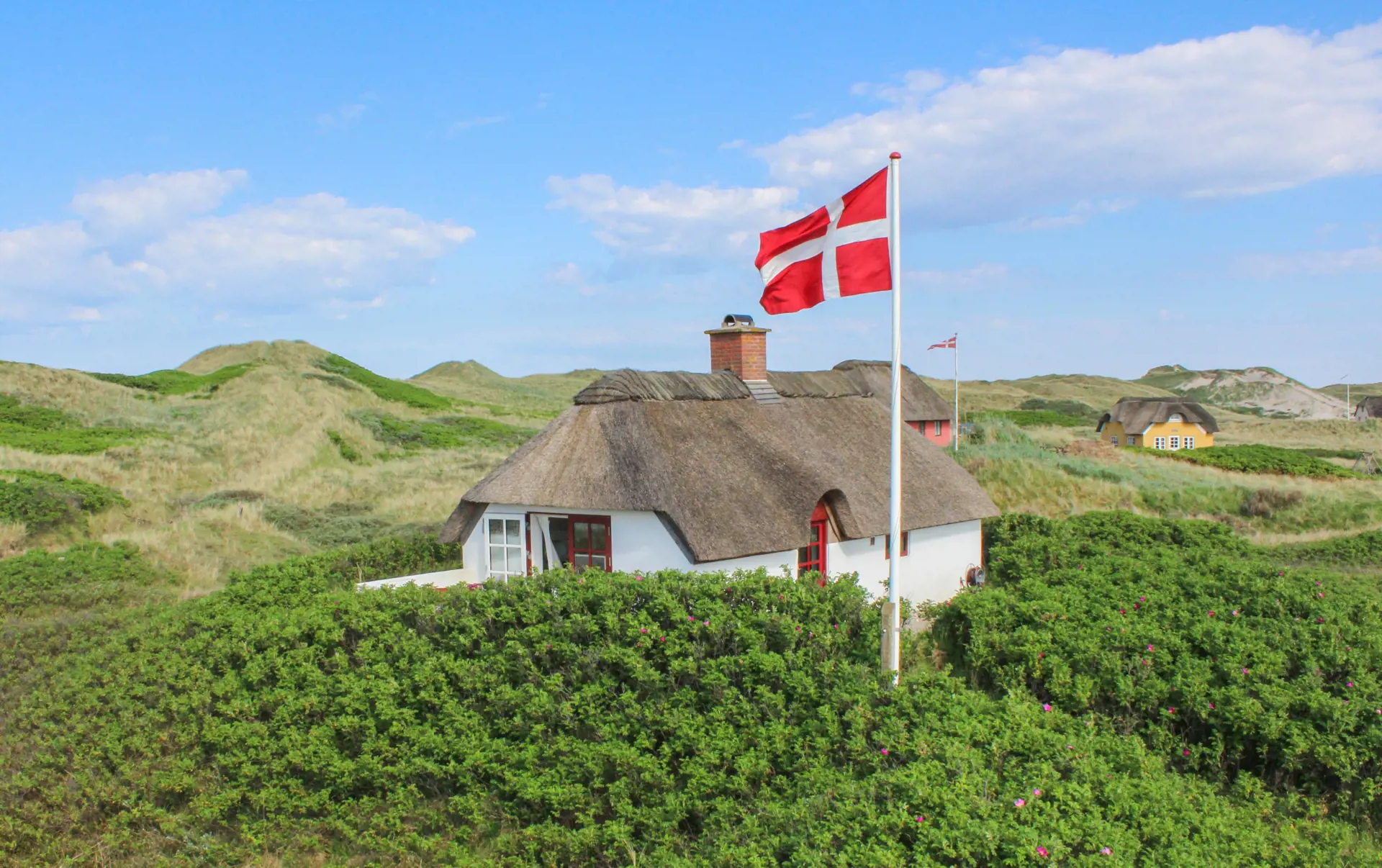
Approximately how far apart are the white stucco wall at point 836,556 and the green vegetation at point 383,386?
1825 inches

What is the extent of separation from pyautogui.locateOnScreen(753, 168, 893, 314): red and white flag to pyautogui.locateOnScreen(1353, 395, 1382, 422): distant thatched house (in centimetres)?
7984

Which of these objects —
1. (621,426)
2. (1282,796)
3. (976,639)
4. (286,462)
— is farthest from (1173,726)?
(286,462)

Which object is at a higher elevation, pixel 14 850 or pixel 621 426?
pixel 621 426

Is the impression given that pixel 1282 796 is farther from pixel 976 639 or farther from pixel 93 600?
pixel 93 600

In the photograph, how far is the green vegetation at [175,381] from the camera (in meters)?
56.0

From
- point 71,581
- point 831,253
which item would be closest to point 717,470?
point 831,253

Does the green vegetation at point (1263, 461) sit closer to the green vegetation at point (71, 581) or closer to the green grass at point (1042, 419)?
the green grass at point (1042, 419)

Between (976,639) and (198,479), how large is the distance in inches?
1159

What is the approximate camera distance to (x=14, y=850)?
31.2 ft

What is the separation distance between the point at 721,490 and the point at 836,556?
2.92 meters

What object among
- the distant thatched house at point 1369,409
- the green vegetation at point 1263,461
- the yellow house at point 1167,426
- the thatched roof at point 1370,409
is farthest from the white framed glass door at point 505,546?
the thatched roof at point 1370,409

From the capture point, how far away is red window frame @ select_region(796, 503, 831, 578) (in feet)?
51.0

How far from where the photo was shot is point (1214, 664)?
30.6ft

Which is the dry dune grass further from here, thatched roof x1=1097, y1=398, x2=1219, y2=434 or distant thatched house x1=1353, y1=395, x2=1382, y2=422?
distant thatched house x1=1353, y1=395, x2=1382, y2=422
